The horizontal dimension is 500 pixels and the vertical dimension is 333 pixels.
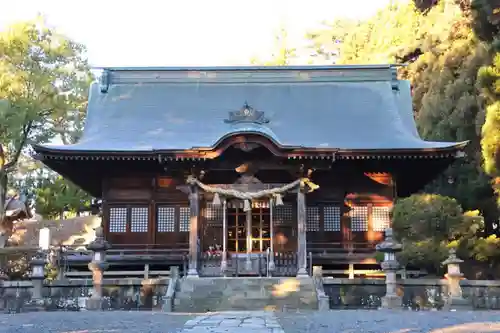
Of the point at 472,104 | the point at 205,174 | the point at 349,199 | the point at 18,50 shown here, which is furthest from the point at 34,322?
the point at 18,50

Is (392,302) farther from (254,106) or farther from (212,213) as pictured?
(254,106)

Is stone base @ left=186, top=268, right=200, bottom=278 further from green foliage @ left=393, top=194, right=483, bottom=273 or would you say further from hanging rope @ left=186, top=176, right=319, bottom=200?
green foliage @ left=393, top=194, right=483, bottom=273

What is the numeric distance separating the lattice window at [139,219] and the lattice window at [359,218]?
690 centimetres

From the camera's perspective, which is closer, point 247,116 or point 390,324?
point 390,324

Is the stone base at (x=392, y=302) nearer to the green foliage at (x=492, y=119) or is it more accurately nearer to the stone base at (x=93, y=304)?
the green foliage at (x=492, y=119)

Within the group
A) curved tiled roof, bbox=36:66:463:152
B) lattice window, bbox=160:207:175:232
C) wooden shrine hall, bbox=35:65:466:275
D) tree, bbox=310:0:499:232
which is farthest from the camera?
tree, bbox=310:0:499:232

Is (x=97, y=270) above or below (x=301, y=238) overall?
below

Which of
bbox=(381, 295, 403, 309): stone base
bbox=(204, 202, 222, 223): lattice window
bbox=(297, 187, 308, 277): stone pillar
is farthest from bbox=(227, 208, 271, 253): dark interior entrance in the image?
bbox=(381, 295, 403, 309): stone base

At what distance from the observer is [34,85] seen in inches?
1120

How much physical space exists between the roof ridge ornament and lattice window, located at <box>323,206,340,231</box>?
3.86 metres

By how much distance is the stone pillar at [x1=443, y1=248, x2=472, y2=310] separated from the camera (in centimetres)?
1377

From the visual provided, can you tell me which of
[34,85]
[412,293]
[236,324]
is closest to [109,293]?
[236,324]

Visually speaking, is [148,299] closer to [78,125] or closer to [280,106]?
[280,106]

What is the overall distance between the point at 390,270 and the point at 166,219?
794cm
